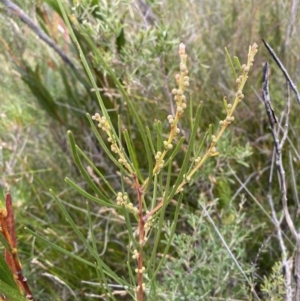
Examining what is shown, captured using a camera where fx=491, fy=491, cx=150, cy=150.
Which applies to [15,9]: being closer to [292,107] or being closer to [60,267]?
[60,267]

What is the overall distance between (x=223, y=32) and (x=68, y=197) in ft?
2.25

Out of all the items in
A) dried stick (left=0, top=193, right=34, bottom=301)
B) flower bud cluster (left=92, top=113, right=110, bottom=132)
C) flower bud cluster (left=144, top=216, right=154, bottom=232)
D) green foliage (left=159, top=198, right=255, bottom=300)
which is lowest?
green foliage (left=159, top=198, right=255, bottom=300)

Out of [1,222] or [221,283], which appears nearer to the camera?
[1,222]

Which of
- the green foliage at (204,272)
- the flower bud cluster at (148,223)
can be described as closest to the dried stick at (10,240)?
the flower bud cluster at (148,223)

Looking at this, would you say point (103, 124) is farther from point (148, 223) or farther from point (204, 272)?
point (204, 272)

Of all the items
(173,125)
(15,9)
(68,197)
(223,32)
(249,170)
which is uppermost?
(15,9)

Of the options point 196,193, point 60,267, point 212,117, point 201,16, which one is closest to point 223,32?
point 201,16

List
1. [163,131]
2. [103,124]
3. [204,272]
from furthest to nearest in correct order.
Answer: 1. [163,131]
2. [204,272]
3. [103,124]

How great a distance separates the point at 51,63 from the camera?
163cm

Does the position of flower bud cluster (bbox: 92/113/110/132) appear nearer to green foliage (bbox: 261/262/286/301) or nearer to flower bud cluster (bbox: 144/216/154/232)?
flower bud cluster (bbox: 144/216/154/232)

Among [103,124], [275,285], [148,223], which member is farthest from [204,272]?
[103,124]

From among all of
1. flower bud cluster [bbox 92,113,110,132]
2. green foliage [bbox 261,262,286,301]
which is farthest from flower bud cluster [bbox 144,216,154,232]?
green foliage [bbox 261,262,286,301]

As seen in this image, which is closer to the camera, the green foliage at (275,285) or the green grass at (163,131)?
the green foliage at (275,285)

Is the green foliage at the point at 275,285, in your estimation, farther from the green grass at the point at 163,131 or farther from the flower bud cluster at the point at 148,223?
the flower bud cluster at the point at 148,223
